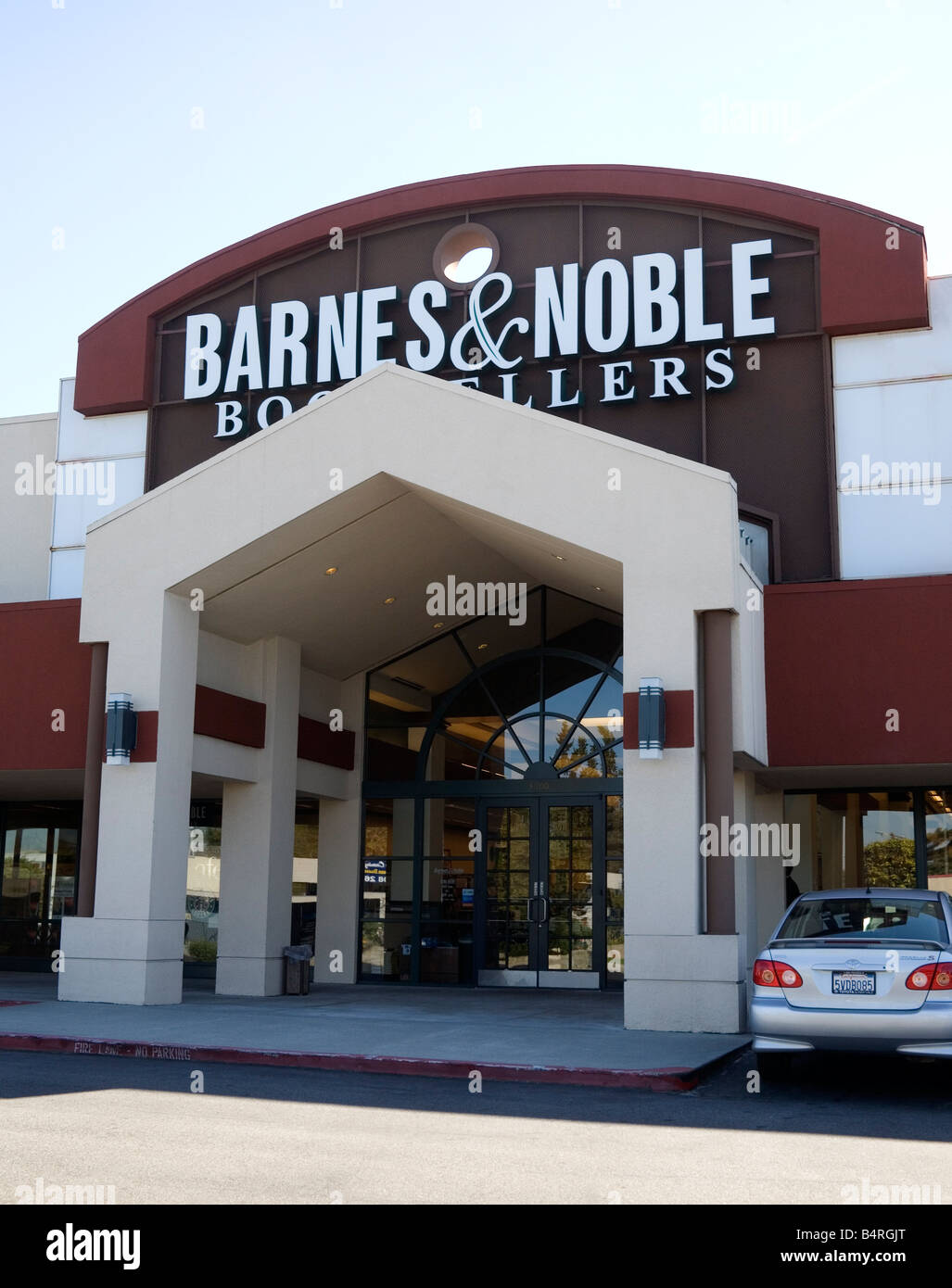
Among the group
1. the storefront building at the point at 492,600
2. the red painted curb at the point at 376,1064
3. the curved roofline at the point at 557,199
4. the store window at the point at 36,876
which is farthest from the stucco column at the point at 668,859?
the store window at the point at 36,876

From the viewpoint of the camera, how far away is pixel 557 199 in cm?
2100

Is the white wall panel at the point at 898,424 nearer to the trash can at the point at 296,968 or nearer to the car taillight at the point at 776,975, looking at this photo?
the trash can at the point at 296,968

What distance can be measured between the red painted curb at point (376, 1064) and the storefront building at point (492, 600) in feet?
10.3

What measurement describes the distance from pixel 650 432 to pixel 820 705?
571 cm

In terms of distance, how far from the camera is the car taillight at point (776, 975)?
9.66 meters

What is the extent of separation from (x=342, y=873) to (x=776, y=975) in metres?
11.7

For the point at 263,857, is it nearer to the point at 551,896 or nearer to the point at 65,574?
the point at 551,896

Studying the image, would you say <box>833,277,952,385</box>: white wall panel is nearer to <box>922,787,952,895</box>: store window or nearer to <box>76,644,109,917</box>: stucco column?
<box>922,787,952,895</box>: store window

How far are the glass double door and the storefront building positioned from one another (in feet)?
0.16

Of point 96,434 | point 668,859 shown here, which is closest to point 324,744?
point 96,434

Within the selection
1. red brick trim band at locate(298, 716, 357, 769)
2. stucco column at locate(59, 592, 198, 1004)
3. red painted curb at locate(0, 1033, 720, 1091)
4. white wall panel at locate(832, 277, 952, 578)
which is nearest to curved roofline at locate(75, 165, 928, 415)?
white wall panel at locate(832, 277, 952, 578)
